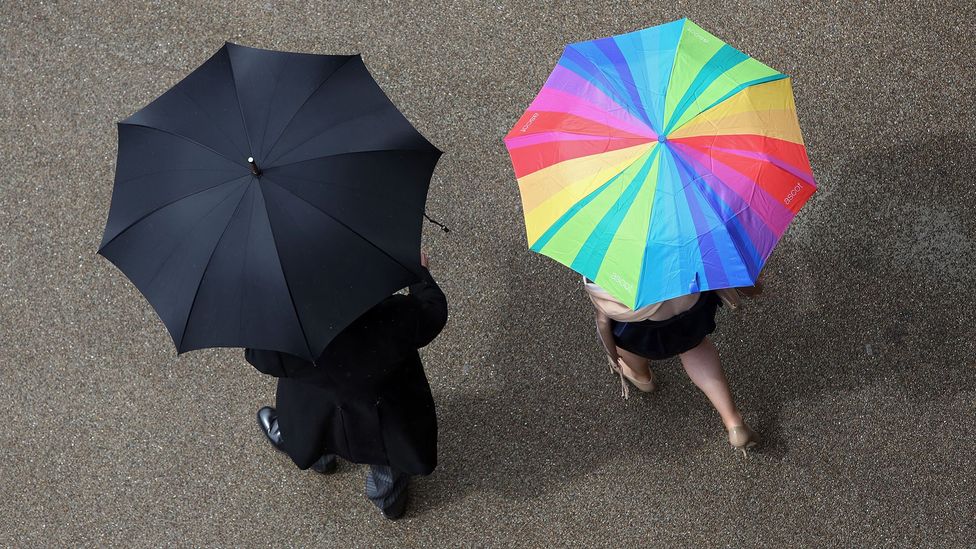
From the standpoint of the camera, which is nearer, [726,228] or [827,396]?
[726,228]

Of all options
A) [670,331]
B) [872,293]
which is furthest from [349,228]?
[872,293]

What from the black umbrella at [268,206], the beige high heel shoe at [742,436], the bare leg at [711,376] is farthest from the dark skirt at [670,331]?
the black umbrella at [268,206]

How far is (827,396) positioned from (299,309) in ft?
8.16

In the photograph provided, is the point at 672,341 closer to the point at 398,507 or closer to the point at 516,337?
the point at 516,337

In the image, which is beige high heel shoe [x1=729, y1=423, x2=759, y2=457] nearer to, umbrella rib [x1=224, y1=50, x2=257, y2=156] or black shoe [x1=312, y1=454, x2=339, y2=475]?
black shoe [x1=312, y1=454, x2=339, y2=475]

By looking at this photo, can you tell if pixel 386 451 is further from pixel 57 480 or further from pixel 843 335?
pixel 843 335

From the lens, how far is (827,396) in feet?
13.1

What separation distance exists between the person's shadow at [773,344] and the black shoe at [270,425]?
0.67 meters

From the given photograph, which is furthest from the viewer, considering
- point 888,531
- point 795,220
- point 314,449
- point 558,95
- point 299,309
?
point 795,220

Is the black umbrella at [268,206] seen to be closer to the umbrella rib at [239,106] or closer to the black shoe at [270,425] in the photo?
the umbrella rib at [239,106]

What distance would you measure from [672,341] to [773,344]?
90cm

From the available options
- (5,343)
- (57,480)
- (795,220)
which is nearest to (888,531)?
(795,220)

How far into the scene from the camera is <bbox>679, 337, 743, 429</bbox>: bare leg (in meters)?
3.66

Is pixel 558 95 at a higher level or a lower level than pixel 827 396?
higher
